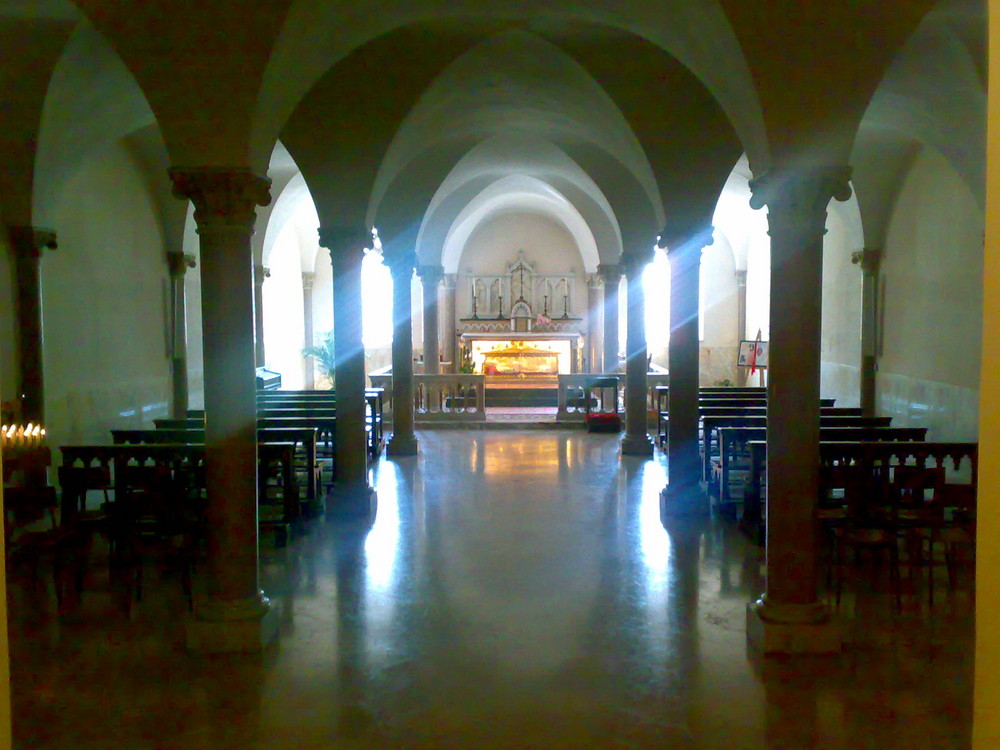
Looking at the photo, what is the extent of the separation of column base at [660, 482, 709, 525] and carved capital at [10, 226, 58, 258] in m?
8.24

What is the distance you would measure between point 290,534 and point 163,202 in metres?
7.73

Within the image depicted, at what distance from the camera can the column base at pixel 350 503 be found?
9.99 m

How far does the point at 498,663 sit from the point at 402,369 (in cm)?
924

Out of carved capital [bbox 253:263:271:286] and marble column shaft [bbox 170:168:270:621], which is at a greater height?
carved capital [bbox 253:263:271:286]

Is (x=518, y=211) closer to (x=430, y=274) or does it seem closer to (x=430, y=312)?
(x=430, y=274)

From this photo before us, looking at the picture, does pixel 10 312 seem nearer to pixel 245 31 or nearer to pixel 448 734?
pixel 245 31

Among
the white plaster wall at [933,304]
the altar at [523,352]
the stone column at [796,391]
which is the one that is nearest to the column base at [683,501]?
the white plaster wall at [933,304]

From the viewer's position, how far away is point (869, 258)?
564 inches

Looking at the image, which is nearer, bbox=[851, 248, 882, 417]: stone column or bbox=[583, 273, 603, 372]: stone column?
bbox=[851, 248, 882, 417]: stone column

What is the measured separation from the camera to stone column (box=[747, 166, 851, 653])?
5863 mm

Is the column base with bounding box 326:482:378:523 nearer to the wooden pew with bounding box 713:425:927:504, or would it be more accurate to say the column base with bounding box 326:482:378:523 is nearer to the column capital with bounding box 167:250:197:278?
the wooden pew with bounding box 713:425:927:504

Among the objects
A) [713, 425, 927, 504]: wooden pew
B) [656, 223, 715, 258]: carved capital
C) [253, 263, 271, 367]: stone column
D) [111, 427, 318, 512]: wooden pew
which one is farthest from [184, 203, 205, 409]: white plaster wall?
[713, 425, 927, 504]: wooden pew

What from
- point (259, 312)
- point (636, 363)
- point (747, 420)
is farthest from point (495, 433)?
point (747, 420)

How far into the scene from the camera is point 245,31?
5.55 m
